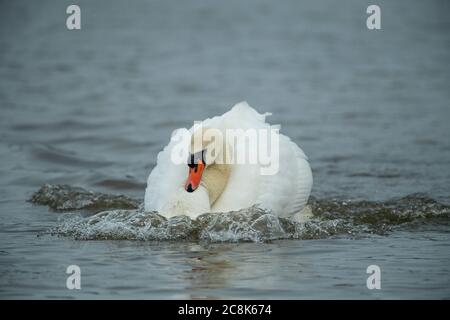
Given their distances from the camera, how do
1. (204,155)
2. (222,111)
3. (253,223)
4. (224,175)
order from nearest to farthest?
1. (253,223)
2. (204,155)
3. (224,175)
4. (222,111)

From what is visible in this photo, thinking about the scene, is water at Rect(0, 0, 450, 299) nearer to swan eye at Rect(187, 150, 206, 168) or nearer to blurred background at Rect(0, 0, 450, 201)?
blurred background at Rect(0, 0, 450, 201)

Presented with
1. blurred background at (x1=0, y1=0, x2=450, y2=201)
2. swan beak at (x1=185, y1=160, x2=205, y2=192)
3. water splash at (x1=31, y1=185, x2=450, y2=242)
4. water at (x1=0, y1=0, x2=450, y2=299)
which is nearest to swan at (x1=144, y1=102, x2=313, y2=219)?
swan beak at (x1=185, y1=160, x2=205, y2=192)

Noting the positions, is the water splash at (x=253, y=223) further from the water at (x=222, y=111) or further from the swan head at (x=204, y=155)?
the swan head at (x=204, y=155)

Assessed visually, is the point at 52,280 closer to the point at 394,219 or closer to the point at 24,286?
the point at 24,286

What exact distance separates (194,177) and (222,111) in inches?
326

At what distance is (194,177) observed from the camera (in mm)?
8547

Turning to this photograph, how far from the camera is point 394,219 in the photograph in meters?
9.69

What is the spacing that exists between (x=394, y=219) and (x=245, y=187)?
76.5 inches

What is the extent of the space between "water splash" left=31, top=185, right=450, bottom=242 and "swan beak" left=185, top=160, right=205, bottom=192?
11.3 inches

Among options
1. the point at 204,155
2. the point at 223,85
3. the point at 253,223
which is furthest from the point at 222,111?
the point at 253,223

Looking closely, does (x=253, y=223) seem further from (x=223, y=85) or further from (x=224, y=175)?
(x=223, y=85)

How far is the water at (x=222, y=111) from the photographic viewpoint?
752cm

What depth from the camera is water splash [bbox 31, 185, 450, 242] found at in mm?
8570

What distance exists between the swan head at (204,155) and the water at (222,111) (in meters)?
0.61
